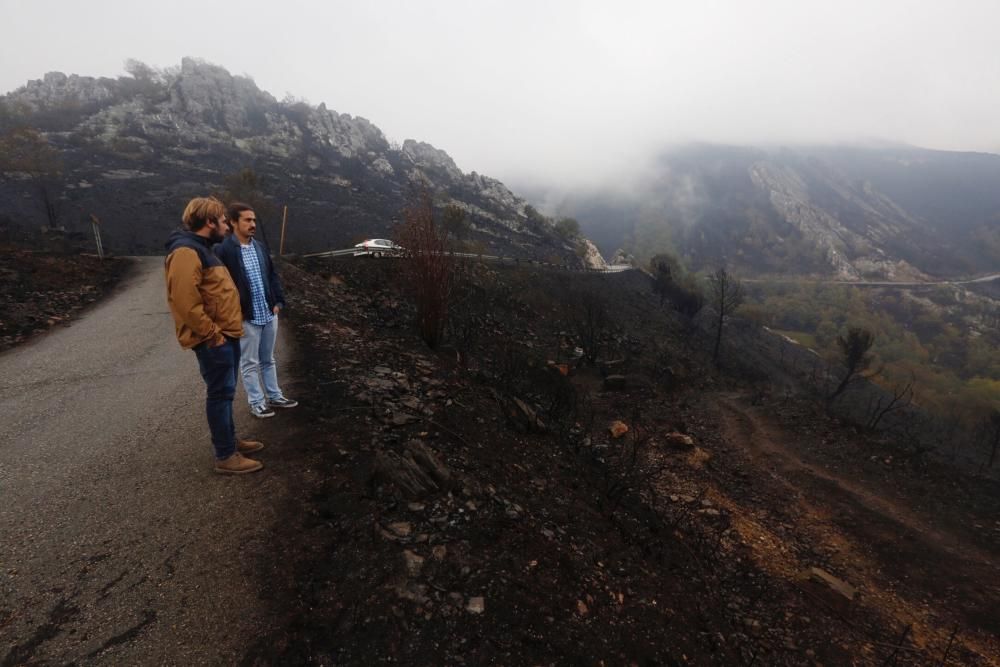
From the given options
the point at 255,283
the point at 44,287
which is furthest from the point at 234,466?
the point at 44,287

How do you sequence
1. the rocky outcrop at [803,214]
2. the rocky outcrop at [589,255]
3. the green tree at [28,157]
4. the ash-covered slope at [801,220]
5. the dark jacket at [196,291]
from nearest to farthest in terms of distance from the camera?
the dark jacket at [196,291] < the green tree at [28,157] < the rocky outcrop at [589,255] < the rocky outcrop at [803,214] < the ash-covered slope at [801,220]

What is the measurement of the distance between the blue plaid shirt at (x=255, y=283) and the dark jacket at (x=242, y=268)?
30 mm

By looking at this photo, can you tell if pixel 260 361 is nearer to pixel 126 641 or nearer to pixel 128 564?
pixel 128 564

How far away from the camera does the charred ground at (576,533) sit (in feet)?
8.93

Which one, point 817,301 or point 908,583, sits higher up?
point 908,583

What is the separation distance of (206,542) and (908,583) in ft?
28.6

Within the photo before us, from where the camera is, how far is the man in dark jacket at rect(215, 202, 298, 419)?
409cm

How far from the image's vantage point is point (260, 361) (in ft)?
15.1

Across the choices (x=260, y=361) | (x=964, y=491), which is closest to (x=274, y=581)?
(x=260, y=361)

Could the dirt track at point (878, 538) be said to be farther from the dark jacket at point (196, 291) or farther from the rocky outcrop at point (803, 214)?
the rocky outcrop at point (803, 214)

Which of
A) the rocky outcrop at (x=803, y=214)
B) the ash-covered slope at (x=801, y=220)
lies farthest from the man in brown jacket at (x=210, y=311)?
the rocky outcrop at (x=803, y=214)

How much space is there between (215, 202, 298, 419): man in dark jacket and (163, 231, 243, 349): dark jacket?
70 cm

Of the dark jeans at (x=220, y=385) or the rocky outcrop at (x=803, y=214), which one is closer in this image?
the dark jeans at (x=220, y=385)

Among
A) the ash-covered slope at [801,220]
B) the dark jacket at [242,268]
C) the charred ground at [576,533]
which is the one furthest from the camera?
the ash-covered slope at [801,220]
